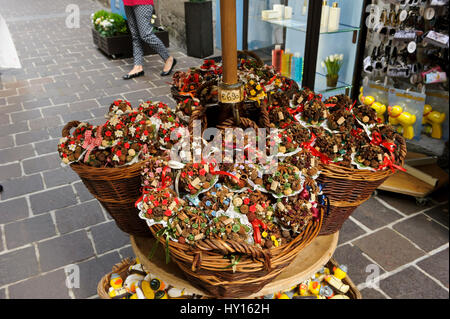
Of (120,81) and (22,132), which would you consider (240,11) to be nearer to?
(120,81)

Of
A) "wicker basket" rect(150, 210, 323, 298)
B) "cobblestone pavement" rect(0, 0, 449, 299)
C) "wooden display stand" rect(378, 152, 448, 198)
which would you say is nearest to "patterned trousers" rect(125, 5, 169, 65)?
"cobblestone pavement" rect(0, 0, 449, 299)

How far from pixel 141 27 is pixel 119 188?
4128 millimetres

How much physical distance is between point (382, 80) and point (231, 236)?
8.74ft

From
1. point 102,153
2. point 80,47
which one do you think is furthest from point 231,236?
point 80,47

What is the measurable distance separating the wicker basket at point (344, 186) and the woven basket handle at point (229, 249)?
41 cm

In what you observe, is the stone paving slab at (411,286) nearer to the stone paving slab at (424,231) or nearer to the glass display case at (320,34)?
the stone paving slab at (424,231)

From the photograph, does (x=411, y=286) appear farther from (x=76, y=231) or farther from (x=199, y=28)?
(x=199, y=28)

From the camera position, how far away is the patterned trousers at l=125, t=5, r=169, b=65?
490 cm

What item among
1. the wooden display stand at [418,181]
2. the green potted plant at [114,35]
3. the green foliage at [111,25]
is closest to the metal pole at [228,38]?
the wooden display stand at [418,181]

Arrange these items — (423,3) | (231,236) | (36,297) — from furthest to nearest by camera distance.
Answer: (423,3), (36,297), (231,236)

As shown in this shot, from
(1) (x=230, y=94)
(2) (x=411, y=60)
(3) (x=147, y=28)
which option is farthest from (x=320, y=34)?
(3) (x=147, y=28)

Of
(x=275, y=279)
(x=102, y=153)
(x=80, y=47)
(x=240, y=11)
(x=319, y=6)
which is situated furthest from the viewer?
(x=80, y=47)

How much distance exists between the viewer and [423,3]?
2.62m
